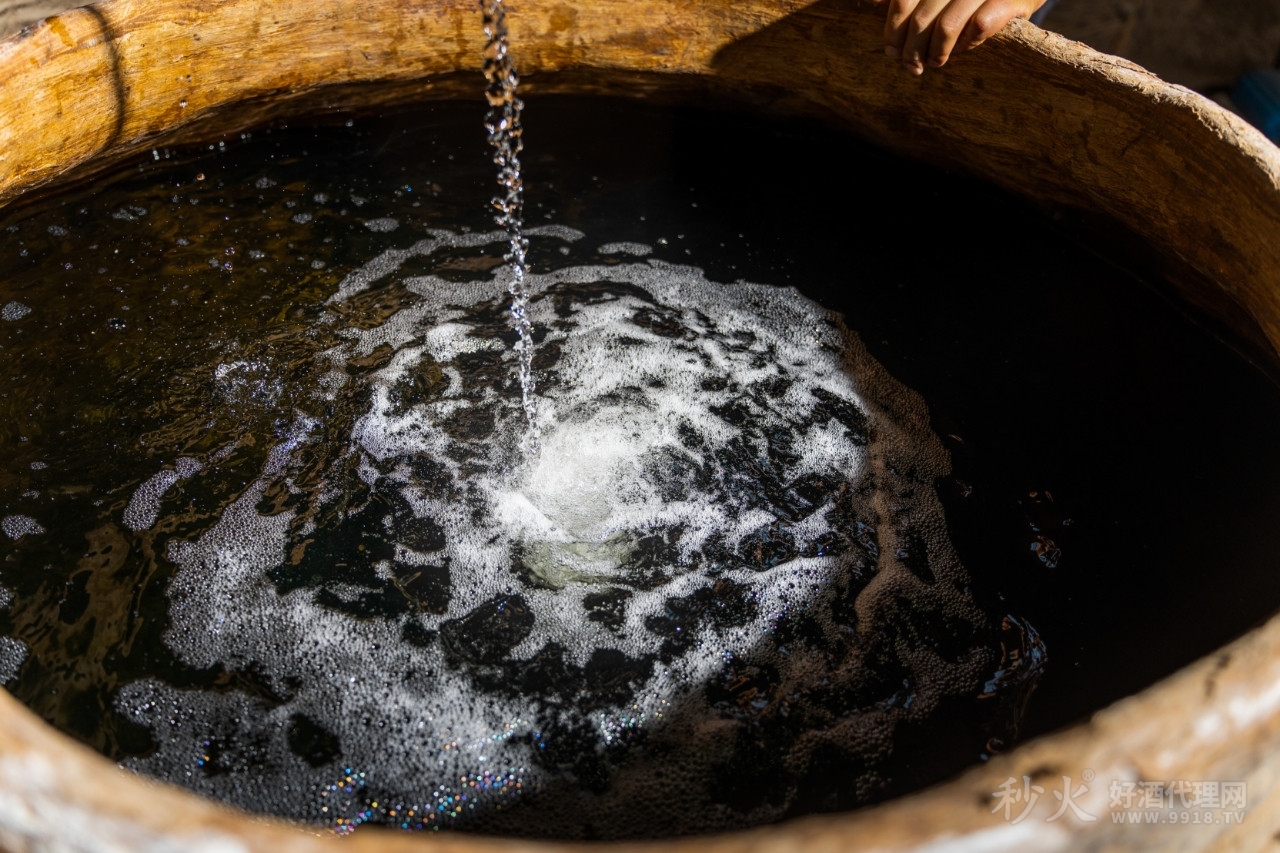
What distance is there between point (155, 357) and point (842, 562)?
148 centimetres

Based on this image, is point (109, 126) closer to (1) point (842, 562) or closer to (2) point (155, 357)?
(2) point (155, 357)

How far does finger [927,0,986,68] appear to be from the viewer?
6.28ft

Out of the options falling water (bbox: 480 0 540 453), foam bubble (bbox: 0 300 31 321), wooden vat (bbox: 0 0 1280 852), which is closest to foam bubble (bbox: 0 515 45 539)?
foam bubble (bbox: 0 300 31 321)

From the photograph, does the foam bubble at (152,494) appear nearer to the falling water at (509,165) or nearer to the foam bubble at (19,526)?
the foam bubble at (19,526)

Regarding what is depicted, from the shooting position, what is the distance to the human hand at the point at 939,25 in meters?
1.91

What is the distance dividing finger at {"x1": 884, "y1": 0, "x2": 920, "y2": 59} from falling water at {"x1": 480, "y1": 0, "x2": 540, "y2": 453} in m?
0.87

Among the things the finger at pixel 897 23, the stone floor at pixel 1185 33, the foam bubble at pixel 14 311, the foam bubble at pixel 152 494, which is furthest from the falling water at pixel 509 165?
the stone floor at pixel 1185 33

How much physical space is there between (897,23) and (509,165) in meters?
1.03

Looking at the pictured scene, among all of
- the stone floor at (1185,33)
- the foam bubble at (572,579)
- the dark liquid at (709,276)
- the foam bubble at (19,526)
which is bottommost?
the foam bubble at (572,579)

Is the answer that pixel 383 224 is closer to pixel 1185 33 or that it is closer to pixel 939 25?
pixel 939 25

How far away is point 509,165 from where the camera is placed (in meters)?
2.35

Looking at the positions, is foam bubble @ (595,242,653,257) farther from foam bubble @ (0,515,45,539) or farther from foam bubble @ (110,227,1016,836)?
foam bubble @ (0,515,45,539)

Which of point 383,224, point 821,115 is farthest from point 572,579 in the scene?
point 821,115

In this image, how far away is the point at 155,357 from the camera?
186 centimetres
